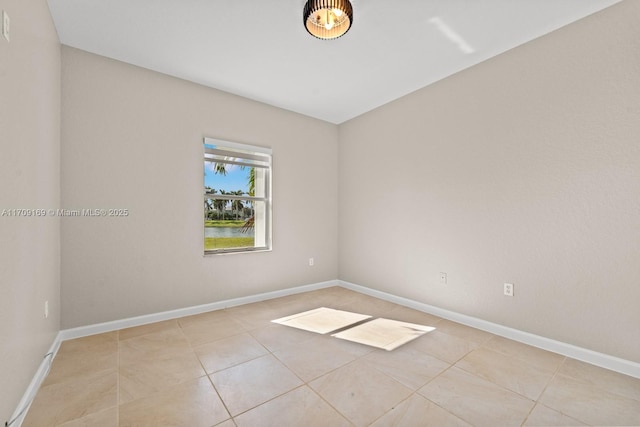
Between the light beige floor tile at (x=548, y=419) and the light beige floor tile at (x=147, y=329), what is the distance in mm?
2891

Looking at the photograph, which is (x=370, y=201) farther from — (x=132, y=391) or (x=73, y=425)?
(x=73, y=425)

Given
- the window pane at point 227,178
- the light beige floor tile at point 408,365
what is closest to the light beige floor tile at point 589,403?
the light beige floor tile at point 408,365

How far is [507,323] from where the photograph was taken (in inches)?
101

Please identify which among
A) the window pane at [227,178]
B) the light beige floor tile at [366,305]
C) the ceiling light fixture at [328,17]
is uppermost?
the ceiling light fixture at [328,17]

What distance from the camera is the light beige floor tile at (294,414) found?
4.84 feet

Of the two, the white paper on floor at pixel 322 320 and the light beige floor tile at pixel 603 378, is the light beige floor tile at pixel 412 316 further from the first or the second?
the light beige floor tile at pixel 603 378

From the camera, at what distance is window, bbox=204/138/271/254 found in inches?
133

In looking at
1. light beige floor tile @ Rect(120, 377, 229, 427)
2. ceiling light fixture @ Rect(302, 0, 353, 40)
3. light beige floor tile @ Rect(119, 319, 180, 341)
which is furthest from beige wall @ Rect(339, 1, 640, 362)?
light beige floor tile @ Rect(119, 319, 180, 341)

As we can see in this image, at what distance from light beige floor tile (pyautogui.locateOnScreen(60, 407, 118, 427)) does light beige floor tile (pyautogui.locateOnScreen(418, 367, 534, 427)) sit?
1.78 meters

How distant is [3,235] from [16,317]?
19.1 inches

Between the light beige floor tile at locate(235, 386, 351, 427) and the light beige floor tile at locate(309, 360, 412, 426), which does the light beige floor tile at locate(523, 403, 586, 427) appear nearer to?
the light beige floor tile at locate(309, 360, 412, 426)

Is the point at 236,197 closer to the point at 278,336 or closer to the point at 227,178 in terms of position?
the point at 227,178

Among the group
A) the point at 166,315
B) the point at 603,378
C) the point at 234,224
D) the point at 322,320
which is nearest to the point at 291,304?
the point at 322,320

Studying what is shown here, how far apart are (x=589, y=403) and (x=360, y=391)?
1.35 metres
